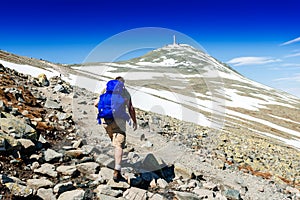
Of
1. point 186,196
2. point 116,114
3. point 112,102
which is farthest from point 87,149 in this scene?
point 186,196

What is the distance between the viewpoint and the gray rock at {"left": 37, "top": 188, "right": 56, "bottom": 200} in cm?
648

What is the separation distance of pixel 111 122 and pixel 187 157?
18.8 feet

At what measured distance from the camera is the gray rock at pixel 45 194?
6484mm

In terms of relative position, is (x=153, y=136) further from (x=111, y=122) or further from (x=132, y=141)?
(x=111, y=122)

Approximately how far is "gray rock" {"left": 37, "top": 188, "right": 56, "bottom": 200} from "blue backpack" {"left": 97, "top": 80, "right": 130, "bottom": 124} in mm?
2437

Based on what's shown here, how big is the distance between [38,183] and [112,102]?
2815 millimetres

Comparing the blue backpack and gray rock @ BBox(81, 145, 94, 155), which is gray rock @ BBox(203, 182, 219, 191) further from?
gray rock @ BBox(81, 145, 94, 155)

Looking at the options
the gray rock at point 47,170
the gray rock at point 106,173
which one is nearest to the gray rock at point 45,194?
the gray rock at point 47,170

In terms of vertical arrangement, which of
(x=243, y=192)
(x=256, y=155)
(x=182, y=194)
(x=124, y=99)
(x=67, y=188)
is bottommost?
(x=256, y=155)

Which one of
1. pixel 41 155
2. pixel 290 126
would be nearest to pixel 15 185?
pixel 41 155

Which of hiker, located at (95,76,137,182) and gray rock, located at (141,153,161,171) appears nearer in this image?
hiker, located at (95,76,137,182)

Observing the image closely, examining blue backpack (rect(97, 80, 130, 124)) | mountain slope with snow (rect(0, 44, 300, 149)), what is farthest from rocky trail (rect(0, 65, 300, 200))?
mountain slope with snow (rect(0, 44, 300, 149))

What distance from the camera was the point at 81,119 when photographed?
13.9m

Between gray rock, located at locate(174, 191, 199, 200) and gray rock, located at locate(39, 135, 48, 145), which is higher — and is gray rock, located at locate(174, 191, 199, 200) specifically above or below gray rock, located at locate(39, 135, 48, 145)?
below
